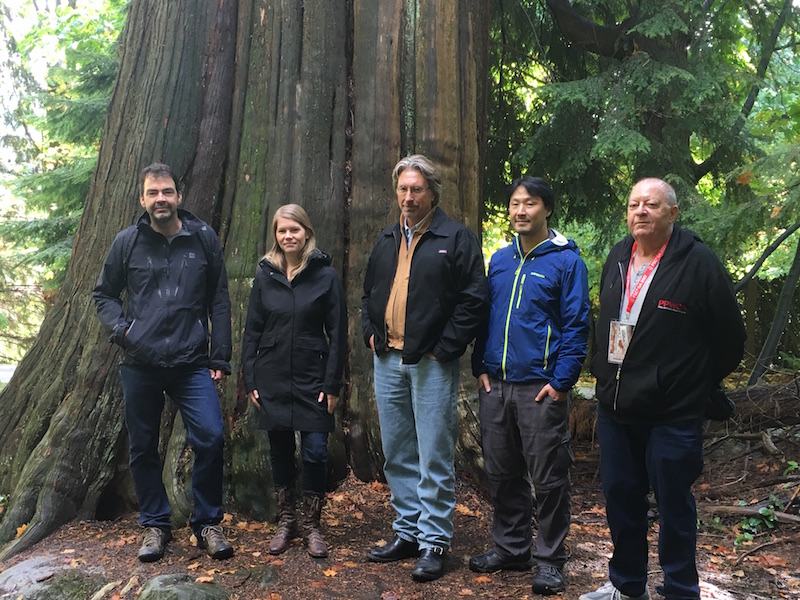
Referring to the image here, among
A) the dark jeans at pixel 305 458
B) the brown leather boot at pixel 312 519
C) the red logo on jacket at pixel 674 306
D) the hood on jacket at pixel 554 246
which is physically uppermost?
the hood on jacket at pixel 554 246

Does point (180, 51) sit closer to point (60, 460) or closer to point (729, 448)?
point (60, 460)

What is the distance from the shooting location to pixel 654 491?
119 inches

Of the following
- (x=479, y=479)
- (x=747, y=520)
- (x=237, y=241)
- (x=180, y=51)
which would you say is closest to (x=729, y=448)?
(x=747, y=520)

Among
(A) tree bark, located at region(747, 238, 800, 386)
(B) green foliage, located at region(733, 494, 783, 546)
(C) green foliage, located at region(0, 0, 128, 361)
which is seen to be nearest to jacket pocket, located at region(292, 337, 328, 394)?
(B) green foliage, located at region(733, 494, 783, 546)

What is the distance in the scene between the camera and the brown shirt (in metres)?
3.57

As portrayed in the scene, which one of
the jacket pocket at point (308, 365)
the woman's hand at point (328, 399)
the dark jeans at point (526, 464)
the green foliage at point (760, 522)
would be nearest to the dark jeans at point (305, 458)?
the woman's hand at point (328, 399)

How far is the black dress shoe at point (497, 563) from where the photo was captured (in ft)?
11.7

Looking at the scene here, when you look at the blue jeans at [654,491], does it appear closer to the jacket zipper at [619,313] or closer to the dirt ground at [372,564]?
the jacket zipper at [619,313]

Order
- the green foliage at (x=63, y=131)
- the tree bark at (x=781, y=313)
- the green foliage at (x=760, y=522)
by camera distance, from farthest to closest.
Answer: the green foliage at (x=63, y=131) < the tree bark at (x=781, y=313) < the green foliage at (x=760, y=522)

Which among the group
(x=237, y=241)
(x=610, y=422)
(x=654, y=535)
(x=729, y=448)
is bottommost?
(x=654, y=535)

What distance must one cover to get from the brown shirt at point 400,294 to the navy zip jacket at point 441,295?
0.09 ft

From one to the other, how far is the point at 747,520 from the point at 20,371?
216 inches

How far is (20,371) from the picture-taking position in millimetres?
4855

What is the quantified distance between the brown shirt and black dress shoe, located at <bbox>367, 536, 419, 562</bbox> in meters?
1.10
